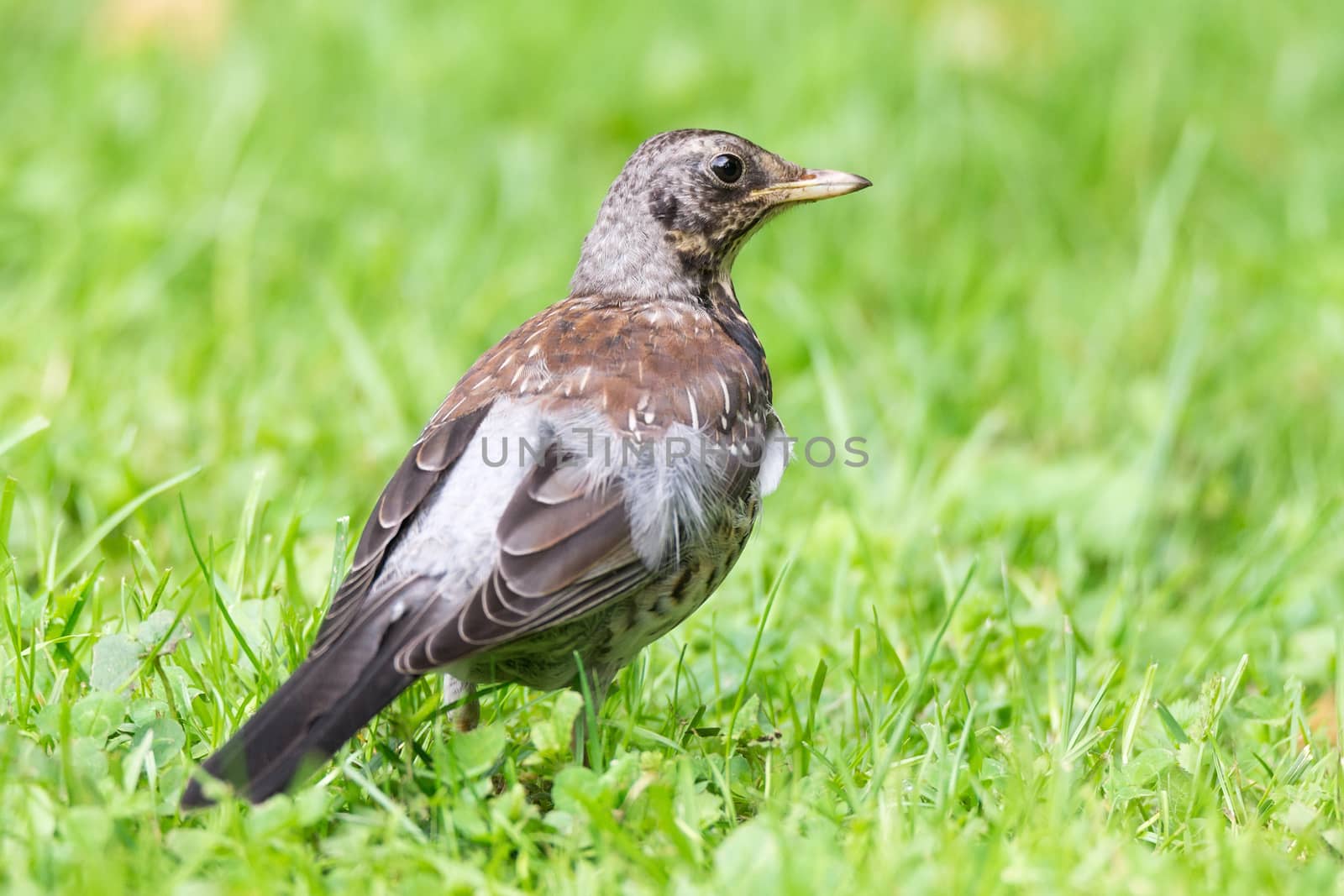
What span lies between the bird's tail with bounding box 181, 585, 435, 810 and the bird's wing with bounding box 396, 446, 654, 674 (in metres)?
0.06

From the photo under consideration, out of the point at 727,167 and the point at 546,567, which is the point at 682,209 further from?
the point at 546,567

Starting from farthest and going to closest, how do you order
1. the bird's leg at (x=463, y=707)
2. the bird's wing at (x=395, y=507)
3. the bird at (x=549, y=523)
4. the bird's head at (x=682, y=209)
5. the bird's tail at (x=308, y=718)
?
the bird's head at (x=682, y=209), the bird's leg at (x=463, y=707), the bird's wing at (x=395, y=507), the bird at (x=549, y=523), the bird's tail at (x=308, y=718)

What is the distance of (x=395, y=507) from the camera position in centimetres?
350

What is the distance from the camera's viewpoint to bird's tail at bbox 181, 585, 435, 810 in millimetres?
2939

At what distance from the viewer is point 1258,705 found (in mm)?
3980

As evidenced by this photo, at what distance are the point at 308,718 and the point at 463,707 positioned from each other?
2.32 ft

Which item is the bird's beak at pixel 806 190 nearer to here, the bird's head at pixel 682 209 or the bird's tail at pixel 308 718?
the bird's head at pixel 682 209

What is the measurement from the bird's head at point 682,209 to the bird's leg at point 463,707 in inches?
48.9

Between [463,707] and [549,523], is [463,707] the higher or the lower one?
the lower one

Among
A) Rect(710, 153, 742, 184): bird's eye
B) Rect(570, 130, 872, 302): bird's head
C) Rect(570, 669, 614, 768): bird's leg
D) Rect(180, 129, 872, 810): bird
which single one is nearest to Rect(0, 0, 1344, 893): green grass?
Rect(570, 669, 614, 768): bird's leg

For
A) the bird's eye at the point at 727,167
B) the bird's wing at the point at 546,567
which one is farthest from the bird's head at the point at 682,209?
the bird's wing at the point at 546,567

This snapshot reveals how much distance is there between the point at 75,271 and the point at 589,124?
2881 mm

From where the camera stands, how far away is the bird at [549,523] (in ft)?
10.2

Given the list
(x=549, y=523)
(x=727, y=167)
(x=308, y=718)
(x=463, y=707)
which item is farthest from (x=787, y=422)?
(x=308, y=718)
